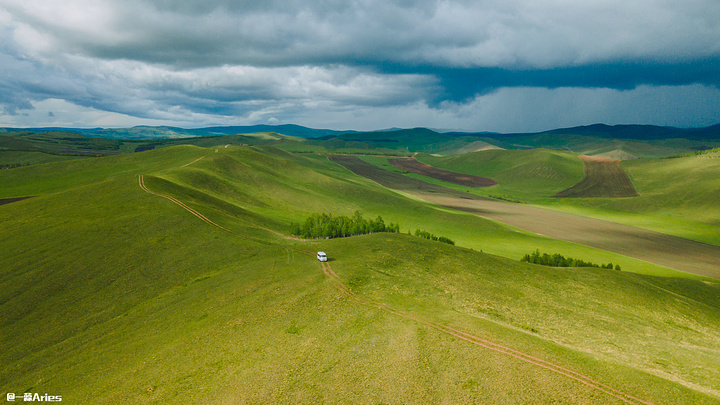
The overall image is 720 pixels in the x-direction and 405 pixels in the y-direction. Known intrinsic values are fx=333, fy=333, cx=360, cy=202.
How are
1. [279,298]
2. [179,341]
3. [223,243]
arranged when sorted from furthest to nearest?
[223,243] → [279,298] → [179,341]

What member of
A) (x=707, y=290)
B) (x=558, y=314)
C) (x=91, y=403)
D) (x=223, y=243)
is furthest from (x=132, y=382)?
(x=707, y=290)

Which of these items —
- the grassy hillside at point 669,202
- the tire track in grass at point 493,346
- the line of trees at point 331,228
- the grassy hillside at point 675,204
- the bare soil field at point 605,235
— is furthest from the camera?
the grassy hillside at point 669,202

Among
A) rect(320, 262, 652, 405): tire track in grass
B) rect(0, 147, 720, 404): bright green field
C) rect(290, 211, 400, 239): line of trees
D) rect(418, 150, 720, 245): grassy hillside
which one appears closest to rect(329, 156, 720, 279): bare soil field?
rect(418, 150, 720, 245): grassy hillside

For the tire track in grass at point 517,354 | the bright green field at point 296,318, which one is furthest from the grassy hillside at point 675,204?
the tire track in grass at point 517,354

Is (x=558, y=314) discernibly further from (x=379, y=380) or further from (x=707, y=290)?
(x=707, y=290)

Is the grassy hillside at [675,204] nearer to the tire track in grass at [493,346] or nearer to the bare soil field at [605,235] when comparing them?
the bare soil field at [605,235]

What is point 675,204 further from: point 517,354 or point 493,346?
point 493,346

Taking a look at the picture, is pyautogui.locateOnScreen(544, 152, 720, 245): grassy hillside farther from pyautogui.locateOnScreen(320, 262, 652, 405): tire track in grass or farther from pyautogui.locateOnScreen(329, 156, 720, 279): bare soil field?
pyautogui.locateOnScreen(320, 262, 652, 405): tire track in grass
